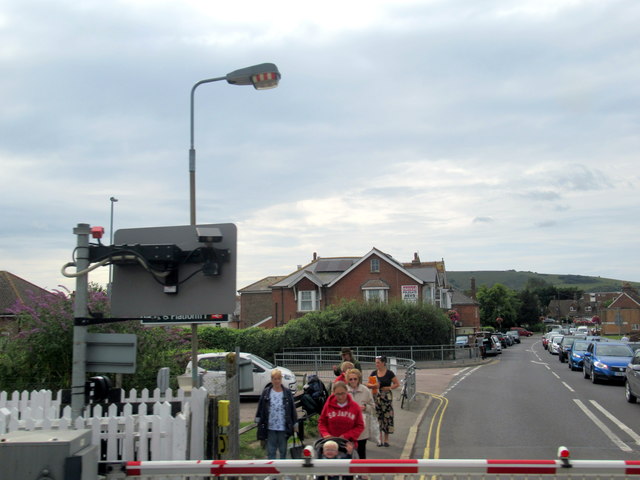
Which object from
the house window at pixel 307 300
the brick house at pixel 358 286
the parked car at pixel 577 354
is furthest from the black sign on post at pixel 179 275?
the house window at pixel 307 300

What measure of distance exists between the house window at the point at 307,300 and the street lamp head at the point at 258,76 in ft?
134

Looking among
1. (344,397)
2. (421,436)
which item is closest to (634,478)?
(344,397)

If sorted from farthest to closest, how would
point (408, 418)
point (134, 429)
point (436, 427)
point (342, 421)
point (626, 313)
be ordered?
point (626, 313) < point (408, 418) < point (436, 427) < point (342, 421) < point (134, 429)

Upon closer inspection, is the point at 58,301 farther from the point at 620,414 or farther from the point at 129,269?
the point at 620,414

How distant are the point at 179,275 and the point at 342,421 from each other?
2.57m

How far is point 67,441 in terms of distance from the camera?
4.51m

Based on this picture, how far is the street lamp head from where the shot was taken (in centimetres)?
976

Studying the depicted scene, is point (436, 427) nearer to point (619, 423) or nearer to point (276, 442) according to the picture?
point (619, 423)

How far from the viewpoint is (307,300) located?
50594 mm

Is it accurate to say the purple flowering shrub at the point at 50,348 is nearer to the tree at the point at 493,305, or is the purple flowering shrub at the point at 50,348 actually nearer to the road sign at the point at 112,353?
the road sign at the point at 112,353

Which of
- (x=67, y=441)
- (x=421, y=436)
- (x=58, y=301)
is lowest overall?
(x=421, y=436)

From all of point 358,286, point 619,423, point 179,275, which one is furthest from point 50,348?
point 358,286

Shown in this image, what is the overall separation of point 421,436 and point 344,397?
19.7 ft

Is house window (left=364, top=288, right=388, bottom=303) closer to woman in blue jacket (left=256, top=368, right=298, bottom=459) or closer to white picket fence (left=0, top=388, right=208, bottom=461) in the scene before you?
woman in blue jacket (left=256, top=368, right=298, bottom=459)
